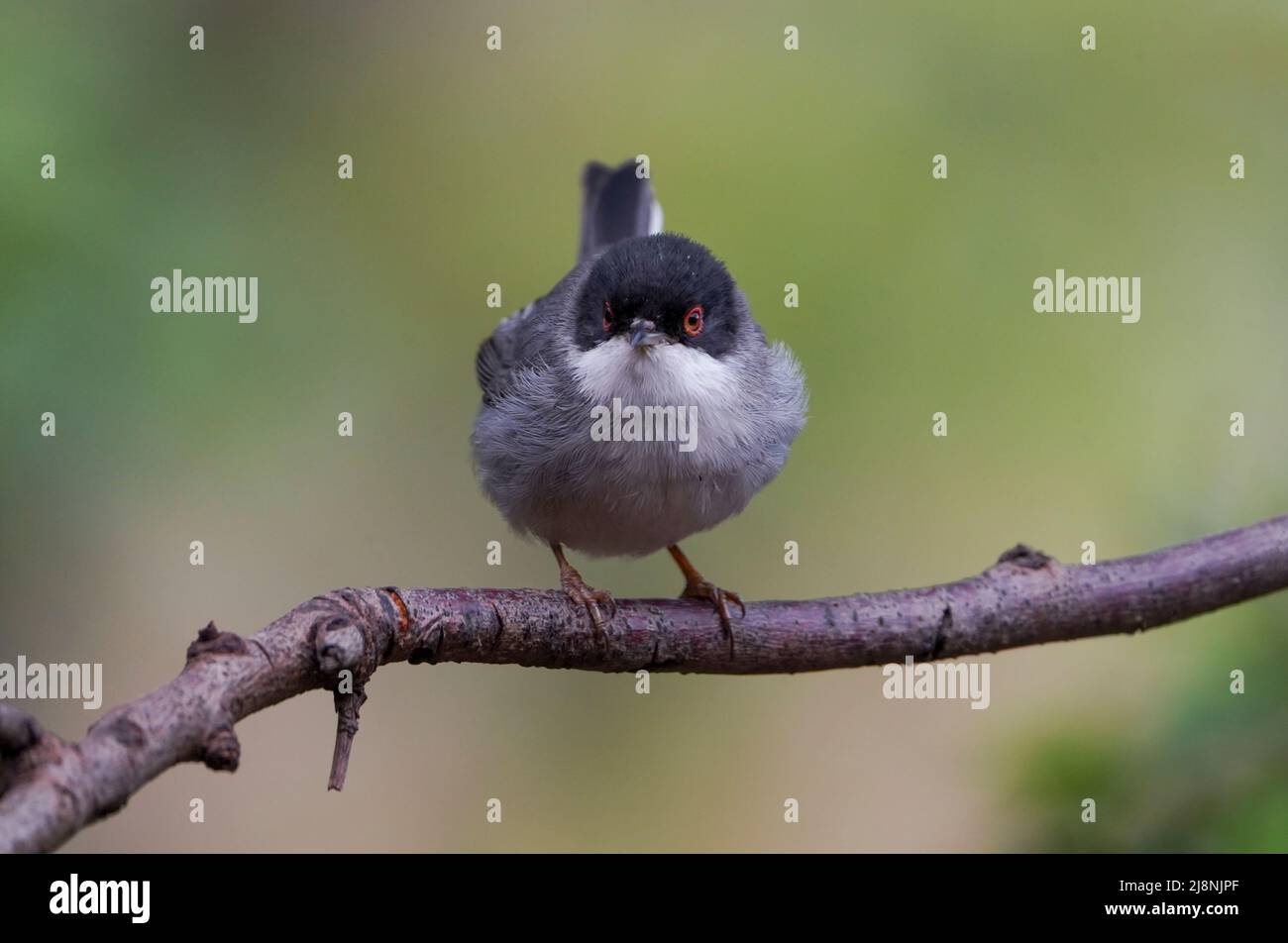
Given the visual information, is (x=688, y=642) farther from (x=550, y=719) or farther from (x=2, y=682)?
(x=2, y=682)

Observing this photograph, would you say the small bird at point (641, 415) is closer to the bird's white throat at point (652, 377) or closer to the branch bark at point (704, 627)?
the bird's white throat at point (652, 377)

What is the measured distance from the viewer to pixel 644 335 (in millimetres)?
4160

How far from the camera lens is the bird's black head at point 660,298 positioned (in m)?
4.27

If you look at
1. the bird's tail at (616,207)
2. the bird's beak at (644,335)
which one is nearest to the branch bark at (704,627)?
the bird's beak at (644,335)

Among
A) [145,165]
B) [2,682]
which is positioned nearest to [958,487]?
[145,165]

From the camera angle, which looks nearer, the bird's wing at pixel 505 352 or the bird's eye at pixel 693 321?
the bird's eye at pixel 693 321

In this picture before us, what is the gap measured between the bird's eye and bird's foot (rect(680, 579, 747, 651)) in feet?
3.08

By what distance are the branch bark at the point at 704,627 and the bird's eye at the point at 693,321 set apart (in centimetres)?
101

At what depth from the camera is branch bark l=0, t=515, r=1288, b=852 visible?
2641 millimetres

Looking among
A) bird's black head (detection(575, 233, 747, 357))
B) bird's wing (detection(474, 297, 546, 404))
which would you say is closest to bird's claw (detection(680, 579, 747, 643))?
bird's black head (detection(575, 233, 747, 357))

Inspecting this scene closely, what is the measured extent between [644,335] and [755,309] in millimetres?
1812

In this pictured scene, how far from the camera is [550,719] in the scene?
19.4 feet

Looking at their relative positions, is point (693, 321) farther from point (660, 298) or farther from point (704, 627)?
point (704, 627)

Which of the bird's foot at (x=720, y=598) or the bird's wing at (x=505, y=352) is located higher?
the bird's wing at (x=505, y=352)
